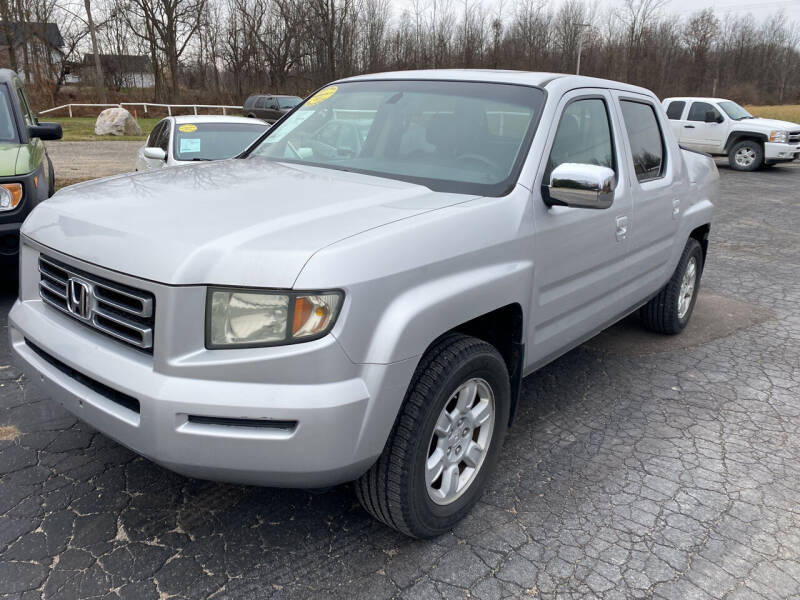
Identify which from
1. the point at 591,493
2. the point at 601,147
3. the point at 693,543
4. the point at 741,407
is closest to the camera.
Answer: the point at 693,543

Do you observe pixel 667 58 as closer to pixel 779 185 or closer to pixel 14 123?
pixel 779 185

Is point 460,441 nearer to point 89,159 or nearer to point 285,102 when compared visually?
point 89,159

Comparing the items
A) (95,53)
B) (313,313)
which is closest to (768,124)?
(313,313)

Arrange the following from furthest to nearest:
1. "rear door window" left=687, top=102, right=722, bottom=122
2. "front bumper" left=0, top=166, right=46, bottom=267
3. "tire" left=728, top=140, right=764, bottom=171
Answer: "rear door window" left=687, top=102, right=722, bottom=122
"tire" left=728, top=140, right=764, bottom=171
"front bumper" left=0, top=166, right=46, bottom=267

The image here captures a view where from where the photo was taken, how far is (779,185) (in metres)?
15.2

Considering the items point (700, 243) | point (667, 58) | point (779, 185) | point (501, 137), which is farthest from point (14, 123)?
point (667, 58)

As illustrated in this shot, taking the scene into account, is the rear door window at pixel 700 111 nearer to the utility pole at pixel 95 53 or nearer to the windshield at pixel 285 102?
the windshield at pixel 285 102

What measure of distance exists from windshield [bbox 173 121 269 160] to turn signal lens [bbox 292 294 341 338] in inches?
233

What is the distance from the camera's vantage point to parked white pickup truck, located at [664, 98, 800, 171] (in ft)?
56.7

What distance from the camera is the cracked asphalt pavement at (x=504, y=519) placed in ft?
8.00

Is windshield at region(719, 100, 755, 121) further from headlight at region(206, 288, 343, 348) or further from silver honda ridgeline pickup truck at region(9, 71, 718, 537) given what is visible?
headlight at region(206, 288, 343, 348)

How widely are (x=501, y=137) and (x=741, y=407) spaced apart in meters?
2.31

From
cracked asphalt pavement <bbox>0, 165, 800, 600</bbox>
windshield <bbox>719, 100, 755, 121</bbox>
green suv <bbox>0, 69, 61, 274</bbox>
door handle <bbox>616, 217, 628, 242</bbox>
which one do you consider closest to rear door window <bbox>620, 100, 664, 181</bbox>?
door handle <bbox>616, 217, 628, 242</bbox>

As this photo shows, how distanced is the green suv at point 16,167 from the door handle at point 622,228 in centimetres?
443
